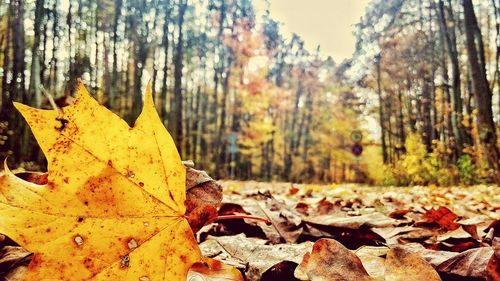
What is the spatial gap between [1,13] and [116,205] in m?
19.9

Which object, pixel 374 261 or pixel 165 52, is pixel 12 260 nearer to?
pixel 374 261

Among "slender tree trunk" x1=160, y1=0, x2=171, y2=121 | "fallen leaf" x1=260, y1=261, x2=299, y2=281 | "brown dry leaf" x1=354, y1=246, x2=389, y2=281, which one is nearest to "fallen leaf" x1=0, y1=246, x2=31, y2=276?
"fallen leaf" x1=260, y1=261, x2=299, y2=281

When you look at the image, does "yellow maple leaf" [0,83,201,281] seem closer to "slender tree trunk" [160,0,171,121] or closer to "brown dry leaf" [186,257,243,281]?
"brown dry leaf" [186,257,243,281]

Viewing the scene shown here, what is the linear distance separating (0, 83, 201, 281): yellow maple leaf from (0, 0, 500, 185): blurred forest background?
8.28 m

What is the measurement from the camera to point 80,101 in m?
0.63

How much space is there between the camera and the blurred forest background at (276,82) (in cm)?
1206

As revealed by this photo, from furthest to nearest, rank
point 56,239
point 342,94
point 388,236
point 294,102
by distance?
1. point 294,102
2. point 342,94
3. point 388,236
4. point 56,239

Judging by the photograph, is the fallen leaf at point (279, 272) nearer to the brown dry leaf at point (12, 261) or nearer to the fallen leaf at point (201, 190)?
the fallen leaf at point (201, 190)

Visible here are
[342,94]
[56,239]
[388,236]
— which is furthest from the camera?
[342,94]

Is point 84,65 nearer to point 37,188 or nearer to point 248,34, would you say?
point 248,34

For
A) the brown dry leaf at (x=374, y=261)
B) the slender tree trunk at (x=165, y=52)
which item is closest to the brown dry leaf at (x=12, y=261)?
the brown dry leaf at (x=374, y=261)

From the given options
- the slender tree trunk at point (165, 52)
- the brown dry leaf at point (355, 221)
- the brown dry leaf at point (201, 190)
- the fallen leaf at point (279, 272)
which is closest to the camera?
the fallen leaf at point (279, 272)

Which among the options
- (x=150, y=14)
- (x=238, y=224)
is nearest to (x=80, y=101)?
(x=238, y=224)

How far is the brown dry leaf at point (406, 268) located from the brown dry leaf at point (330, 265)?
0.13 ft
